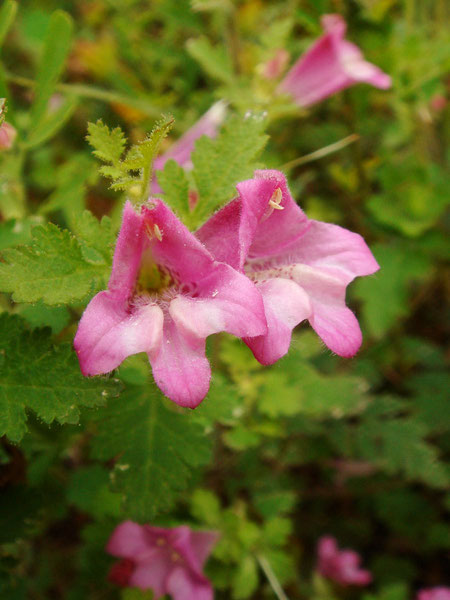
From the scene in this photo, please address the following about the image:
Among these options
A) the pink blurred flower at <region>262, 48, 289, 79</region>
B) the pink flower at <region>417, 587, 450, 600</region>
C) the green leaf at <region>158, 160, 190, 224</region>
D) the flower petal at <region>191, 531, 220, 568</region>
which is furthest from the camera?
the pink blurred flower at <region>262, 48, 289, 79</region>

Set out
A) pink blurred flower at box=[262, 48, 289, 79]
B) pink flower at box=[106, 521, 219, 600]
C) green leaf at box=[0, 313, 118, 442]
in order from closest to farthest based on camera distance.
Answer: green leaf at box=[0, 313, 118, 442] < pink flower at box=[106, 521, 219, 600] < pink blurred flower at box=[262, 48, 289, 79]

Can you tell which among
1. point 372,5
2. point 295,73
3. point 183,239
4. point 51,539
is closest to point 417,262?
point 295,73

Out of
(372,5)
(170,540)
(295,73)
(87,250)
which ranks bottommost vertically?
(170,540)

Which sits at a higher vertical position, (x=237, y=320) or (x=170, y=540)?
(x=237, y=320)

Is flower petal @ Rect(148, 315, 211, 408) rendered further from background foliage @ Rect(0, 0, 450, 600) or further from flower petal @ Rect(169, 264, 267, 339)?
background foliage @ Rect(0, 0, 450, 600)

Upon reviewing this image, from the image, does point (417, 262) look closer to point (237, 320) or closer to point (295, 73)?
point (295, 73)

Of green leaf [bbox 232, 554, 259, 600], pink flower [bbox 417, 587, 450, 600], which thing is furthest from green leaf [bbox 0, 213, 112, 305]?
pink flower [bbox 417, 587, 450, 600]

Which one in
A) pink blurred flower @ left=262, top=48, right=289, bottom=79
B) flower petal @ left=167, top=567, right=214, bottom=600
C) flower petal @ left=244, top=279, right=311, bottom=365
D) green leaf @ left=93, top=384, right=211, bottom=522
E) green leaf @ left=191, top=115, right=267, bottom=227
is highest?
pink blurred flower @ left=262, top=48, right=289, bottom=79

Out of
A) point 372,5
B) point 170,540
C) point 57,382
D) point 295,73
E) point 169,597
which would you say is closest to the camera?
point 57,382

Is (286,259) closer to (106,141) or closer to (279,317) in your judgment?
(279,317)
